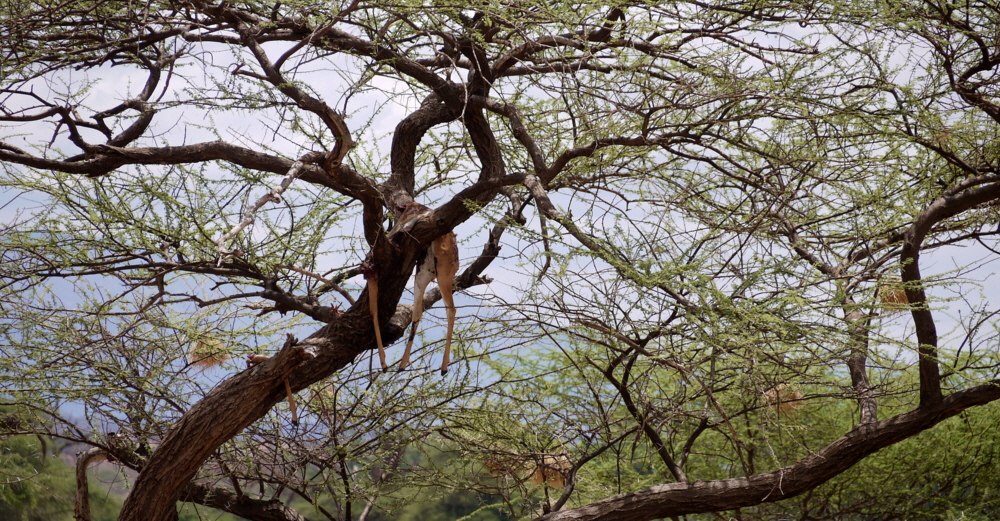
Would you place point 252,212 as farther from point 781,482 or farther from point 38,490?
point 38,490

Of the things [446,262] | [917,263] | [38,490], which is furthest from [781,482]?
[38,490]

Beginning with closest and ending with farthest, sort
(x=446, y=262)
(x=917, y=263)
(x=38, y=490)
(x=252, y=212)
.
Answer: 1. (x=252, y=212)
2. (x=446, y=262)
3. (x=917, y=263)
4. (x=38, y=490)

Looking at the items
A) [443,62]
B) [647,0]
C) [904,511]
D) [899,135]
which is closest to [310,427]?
[443,62]

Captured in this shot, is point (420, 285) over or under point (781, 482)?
over

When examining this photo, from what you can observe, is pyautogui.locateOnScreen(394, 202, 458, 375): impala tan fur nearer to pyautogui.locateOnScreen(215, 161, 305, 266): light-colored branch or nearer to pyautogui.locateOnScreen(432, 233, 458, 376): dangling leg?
pyautogui.locateOnScreen(432, 233, 458, 376): dangling leg

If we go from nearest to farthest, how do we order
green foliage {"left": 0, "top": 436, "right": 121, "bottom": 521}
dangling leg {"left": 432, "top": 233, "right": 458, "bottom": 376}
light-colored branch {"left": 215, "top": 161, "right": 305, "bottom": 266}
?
light-colored branch {"left": 215, "top": 161, "right": 305, "bottom": 266} → dangling leg {"left": 432, "top": 233, "right": 458, "bottom": 376} → green foliage {"left": 0, "top": 436, "right": 121, "bottom": 521}

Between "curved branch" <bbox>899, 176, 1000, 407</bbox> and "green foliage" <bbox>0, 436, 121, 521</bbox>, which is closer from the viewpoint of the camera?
"curved branch" <bbox>899, 176, 1000, 407</bbox>

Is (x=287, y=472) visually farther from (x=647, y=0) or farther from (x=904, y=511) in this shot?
(x=904, y=511)

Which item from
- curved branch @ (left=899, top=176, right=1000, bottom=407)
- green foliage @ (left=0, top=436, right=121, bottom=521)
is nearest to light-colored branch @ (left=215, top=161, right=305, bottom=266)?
curved branch @ (left=899, top=176, right=1000, bottom=407)

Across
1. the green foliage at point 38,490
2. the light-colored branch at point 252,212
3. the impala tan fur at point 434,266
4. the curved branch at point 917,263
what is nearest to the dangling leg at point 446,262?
the impala tan fur at point 434,266

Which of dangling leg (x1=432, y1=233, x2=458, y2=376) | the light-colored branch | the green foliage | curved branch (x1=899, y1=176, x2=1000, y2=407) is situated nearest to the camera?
the light-colored branch

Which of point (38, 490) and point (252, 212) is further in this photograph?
point (38, 490)

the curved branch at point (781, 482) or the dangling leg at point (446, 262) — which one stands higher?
the dangling leg at point (446, 262)

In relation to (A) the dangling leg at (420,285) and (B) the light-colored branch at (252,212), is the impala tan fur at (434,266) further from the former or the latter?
(B) the light-colored branch at (252,212)
